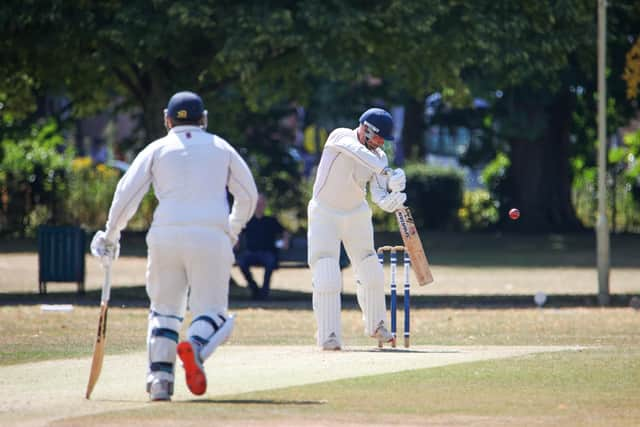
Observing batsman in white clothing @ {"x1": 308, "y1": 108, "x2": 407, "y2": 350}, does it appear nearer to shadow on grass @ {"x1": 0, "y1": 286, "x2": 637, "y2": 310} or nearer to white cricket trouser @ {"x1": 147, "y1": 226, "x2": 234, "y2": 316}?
white cricket trouser @ {"x1": 147, "y1": 226, "x2": 234, "y2": 316}

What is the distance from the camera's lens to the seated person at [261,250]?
22.4m

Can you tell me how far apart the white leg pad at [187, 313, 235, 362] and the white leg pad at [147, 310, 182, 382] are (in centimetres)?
16

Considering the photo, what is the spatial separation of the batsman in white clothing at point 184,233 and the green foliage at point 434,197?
31555 millimetres

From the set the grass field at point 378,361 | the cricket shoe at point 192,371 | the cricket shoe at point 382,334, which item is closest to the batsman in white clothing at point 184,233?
the cricket shoe at point 192,371

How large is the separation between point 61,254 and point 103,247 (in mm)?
12838

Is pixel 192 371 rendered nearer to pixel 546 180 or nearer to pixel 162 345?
pixel 162 345

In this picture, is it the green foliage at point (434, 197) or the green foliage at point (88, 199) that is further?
the green foliage at point (434, 197)

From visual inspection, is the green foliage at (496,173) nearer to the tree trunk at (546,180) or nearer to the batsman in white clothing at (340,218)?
the tree trunk at (546,180)

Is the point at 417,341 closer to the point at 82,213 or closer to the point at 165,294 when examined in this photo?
the point at 165,294

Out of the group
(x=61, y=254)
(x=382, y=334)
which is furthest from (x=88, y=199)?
(x=382, y=334)

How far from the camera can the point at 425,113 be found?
45750 mm

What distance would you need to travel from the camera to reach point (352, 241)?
13328mm

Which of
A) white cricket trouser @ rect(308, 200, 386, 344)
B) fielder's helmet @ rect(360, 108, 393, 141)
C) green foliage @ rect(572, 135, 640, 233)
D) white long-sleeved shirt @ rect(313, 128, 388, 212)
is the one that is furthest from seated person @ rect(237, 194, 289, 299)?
green foliage @ rect(572, 135, 640, 233)

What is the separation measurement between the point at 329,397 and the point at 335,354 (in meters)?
2.82
